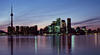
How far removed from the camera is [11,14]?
161m
